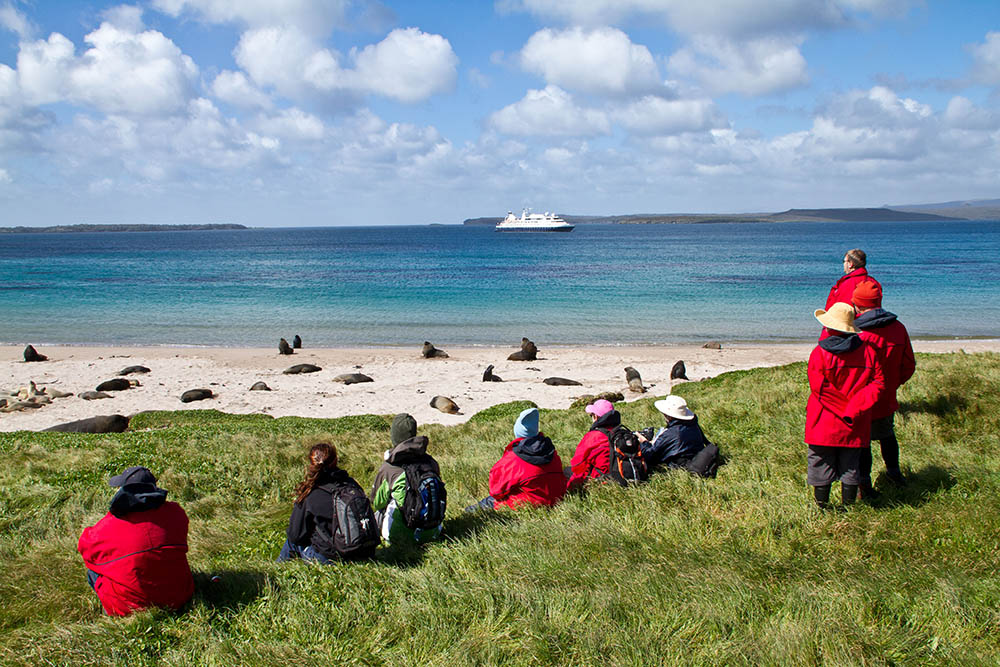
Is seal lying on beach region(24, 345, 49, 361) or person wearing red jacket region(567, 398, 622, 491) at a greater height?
person wearing red jacket region(567, 398, 622, 491)

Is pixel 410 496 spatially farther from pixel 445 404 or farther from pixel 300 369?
pixel 300 369

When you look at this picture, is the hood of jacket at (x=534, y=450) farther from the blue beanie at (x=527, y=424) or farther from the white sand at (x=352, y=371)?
the white sand at (x=352, y=371)

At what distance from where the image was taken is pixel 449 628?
4.25 m

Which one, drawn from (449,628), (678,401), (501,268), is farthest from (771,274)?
(449,628)

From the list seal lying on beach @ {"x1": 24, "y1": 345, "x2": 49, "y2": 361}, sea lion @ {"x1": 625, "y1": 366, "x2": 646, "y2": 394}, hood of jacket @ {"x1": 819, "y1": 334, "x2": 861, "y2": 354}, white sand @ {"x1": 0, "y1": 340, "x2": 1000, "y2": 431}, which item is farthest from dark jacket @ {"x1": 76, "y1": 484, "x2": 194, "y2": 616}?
seal lying on beach @ {"x1": 24, "y1": 345, "x2": 49, "y2": 361}

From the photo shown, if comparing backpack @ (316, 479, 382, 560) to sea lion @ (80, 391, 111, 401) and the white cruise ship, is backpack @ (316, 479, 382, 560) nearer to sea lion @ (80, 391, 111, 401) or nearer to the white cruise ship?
sea lion @ (80, 391, 111, 401)

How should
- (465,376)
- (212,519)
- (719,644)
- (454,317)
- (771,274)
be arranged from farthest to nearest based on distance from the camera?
(771,274) → (454,317) → (465,376) → (212,519) → (719,644)

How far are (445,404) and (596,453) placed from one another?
31.7ft

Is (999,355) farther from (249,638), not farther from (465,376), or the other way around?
(465,376)

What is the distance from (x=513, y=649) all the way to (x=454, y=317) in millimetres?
32220

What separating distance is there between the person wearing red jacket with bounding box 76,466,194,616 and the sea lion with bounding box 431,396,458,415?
11.6m

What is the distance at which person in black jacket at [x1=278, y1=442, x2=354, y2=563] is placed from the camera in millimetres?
5145

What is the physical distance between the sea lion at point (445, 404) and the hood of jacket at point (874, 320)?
1131 cm

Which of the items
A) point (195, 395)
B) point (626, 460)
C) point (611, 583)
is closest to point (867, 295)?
point (626, 460)
